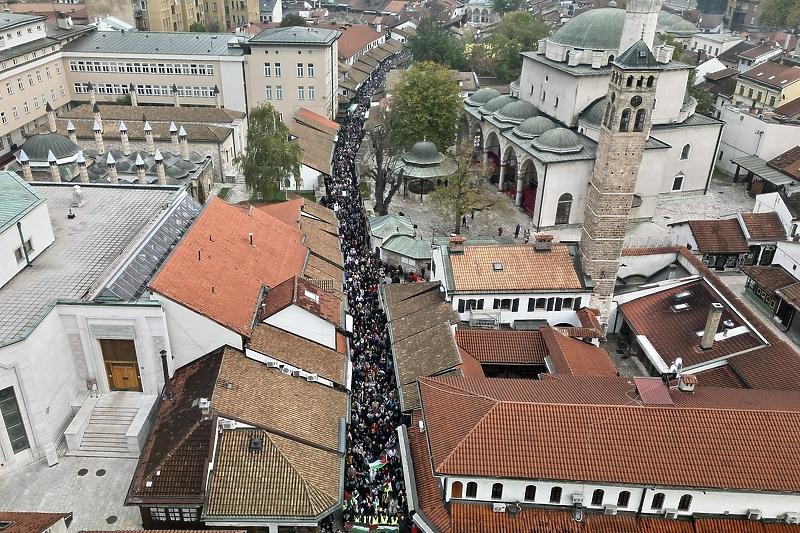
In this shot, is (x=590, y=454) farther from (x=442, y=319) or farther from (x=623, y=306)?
(x=623, y=306)

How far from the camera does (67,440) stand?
2528cm

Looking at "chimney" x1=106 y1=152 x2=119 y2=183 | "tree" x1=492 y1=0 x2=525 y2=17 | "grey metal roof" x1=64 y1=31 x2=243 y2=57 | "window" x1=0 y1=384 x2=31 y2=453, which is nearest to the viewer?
"window" x1=0 y1=384 x2=31 y2=453

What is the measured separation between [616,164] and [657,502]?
18.4 m

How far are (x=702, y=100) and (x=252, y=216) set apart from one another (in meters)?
54.8

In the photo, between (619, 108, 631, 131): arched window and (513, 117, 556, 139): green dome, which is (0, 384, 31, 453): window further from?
(513, 117, 556, 139): green dome

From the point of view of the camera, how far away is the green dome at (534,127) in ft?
173

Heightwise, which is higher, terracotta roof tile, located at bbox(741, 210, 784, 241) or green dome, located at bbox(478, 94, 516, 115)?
green dome, located at bbox(478, 94, 516, 115)

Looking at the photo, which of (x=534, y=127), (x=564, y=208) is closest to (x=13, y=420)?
(x=564, y=208)

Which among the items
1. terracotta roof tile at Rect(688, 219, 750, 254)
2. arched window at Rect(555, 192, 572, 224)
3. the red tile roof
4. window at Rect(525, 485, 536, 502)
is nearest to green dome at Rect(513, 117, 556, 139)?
arched window at Rect(555, 192, 572, 224)

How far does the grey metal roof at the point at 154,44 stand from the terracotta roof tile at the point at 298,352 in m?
45.2

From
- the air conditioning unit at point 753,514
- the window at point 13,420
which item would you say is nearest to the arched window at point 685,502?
the air conditioning unit at point 753,514

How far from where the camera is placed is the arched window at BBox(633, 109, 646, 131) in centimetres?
3294

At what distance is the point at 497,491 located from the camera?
21.5m

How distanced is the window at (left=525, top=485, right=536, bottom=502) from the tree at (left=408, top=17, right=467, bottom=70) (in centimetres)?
7339
